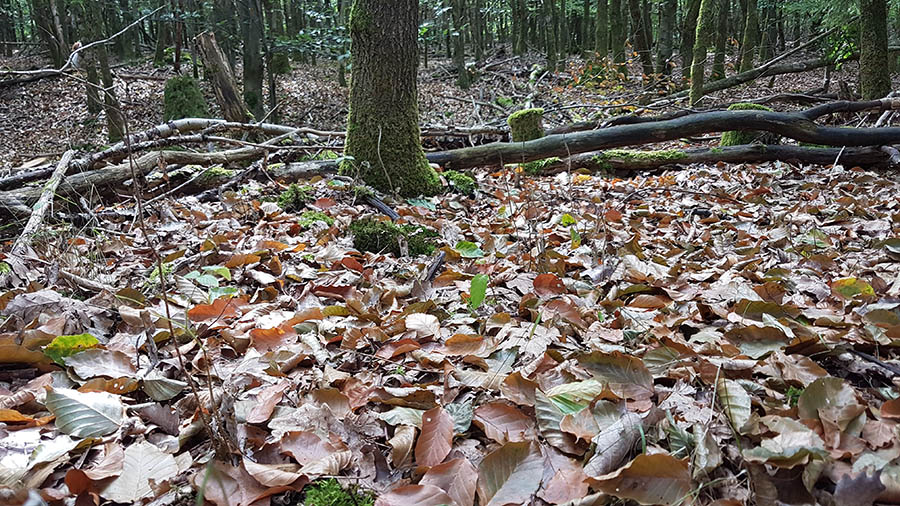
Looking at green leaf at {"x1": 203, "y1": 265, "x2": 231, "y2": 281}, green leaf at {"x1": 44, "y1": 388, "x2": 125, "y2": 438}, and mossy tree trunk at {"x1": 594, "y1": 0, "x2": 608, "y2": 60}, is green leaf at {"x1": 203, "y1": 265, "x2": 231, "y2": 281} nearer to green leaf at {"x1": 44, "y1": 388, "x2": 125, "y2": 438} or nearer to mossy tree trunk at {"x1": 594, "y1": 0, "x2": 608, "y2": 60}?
green leaf at {"x1": 44, "y1": 388, "x2": 125, "y2": 438}

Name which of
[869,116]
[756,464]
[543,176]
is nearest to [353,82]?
[543,176]

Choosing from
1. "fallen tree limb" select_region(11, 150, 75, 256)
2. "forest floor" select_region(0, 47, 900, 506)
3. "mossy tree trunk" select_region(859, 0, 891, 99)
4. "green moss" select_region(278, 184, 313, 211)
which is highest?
"mossy tree trunk" select_region(859, 0, 891, 99)

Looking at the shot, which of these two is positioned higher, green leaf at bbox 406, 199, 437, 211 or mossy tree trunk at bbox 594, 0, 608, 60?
mossy tree trunk at bbox 594, 0, 608, 60

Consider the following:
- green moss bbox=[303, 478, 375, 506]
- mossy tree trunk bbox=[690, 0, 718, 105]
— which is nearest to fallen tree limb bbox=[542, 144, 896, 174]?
mossy tree trunk bbox=[690, 0, 718, 105]

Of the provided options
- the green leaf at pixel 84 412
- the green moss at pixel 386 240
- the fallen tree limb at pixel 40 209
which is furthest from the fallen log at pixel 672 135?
the green leaf at pixel 84 412

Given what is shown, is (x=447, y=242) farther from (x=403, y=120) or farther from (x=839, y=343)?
(x=839, y=343)

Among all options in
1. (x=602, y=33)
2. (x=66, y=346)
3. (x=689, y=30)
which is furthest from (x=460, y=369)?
(x=602, y=33)

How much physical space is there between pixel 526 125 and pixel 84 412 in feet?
18.4

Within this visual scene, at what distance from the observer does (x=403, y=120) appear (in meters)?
4.59

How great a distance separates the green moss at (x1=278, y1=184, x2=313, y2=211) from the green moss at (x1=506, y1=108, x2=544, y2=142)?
9.96ft

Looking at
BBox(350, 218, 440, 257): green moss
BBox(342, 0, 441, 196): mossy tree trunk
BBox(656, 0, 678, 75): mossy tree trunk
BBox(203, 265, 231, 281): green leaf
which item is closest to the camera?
BBox(203, 265, 231, 281): green leaf

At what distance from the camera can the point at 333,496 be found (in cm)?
120

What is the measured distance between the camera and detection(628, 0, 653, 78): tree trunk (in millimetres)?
14970

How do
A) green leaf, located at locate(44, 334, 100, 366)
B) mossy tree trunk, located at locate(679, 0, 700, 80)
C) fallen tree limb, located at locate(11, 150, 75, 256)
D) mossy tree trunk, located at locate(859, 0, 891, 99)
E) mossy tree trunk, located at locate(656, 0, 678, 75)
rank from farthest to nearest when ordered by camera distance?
mossy tree trunk, located at locate(656, 0, 678, 75), mossy tree trunk, located at locate(679, 0, 700, 80), mossy tree trunk, located at locate(859, 0, 891, 99), fallen tree limb, located at locate(11, 150, 75, 256), green leaf, located at locate(44, 334, 100, 366)
